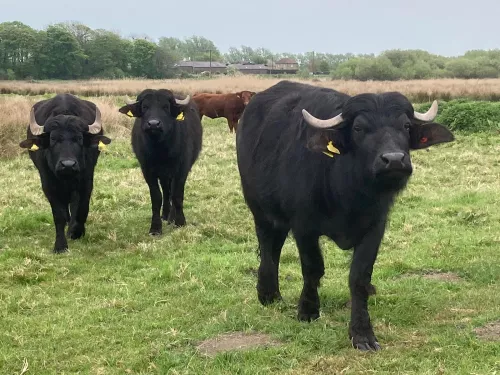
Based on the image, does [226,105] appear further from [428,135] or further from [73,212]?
[428,135]

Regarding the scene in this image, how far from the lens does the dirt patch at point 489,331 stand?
412cm

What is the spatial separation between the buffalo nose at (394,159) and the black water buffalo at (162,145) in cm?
482

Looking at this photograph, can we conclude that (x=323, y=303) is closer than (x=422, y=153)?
Yes

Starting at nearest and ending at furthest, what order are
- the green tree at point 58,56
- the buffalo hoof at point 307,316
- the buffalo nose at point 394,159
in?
the buffalo nose at point 394,159
the buffalo hoof at point 307,316
the green tree at point 58,56

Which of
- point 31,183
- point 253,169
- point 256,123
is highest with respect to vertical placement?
point 256,123

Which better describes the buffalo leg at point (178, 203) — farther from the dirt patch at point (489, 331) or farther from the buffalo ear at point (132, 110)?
the dirt patch at point (489, 331)

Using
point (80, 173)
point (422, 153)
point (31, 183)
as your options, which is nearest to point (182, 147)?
point (80, 173)

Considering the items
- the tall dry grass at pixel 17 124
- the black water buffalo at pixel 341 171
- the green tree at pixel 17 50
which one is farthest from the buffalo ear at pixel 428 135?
the green tree at pixel 17 50

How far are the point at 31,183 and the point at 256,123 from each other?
6.74 metres

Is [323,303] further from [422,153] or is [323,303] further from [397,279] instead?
[422,153]

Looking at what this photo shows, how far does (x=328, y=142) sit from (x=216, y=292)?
84.5 inches

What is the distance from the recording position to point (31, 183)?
10.9m

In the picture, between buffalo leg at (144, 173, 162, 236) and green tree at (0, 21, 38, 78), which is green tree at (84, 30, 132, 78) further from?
buffalo leg at (144, 173, 162, 236)

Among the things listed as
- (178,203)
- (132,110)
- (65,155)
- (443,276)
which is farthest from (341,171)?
(132,110)
